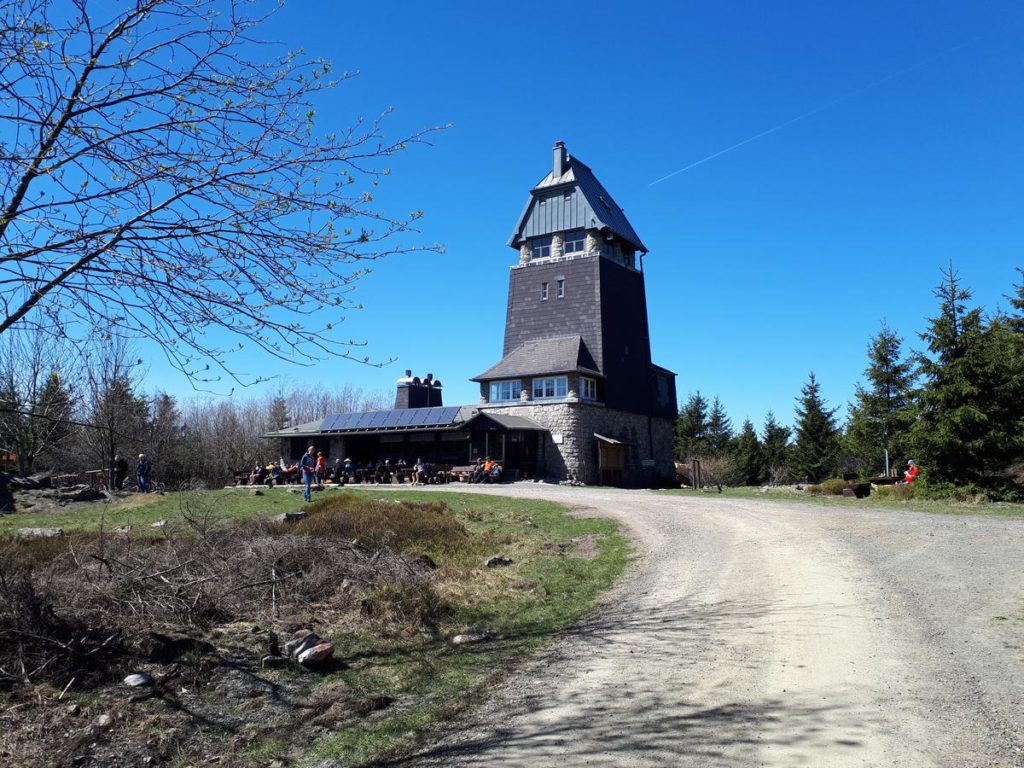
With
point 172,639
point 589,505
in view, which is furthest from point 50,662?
point 589,505

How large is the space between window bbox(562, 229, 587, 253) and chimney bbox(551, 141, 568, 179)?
392 centimetres

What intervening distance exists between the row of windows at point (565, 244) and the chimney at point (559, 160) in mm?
3897

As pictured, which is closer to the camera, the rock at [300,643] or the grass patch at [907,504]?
the rock at [300,643]

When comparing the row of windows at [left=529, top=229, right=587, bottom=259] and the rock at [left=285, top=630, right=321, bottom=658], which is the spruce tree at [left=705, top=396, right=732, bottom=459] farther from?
the rock at [left=285, top=630, right=321, bottom=658]

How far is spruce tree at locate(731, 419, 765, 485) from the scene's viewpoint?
4772 centimetres

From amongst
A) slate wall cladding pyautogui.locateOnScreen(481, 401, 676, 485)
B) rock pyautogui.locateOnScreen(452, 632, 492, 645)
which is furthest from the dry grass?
slate wall cladding pyautogui.locateOnScreen(481, 401, 676, 485)

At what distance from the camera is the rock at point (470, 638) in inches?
296

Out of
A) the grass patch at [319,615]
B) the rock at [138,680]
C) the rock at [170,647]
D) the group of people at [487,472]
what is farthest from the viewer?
the group of people at [487,472]

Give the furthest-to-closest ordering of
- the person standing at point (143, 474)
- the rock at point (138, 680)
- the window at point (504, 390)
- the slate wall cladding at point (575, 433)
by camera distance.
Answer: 1. the window at point (504, 390)
2. the slate wall cladding at point (575, 433)
3. the person standing at point (143, 474)
4. the rock at point (138, 680)

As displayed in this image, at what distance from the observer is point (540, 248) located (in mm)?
43594

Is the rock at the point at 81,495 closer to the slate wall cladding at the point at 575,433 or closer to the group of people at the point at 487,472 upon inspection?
the group of people at the point at 487,472

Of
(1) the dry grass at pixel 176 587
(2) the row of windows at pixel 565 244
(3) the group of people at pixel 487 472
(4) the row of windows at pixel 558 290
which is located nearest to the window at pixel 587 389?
(4) the row of windows at pixel 558 290

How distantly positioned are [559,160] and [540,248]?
5.41 metres

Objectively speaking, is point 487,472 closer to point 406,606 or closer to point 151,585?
point 406,606
